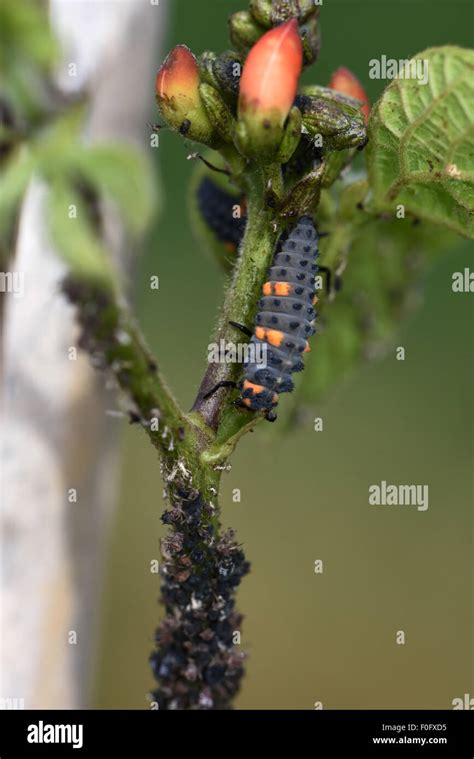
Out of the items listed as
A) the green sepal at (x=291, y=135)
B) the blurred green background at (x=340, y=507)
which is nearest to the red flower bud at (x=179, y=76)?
the green sepal at (x=291, y=135)

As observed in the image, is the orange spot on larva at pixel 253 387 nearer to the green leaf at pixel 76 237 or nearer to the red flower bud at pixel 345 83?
the green leaf at pixel 76 237

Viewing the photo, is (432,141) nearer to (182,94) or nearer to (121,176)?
(182,94)

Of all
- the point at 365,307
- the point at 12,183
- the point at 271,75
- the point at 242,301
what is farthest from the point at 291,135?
the point at 365,307

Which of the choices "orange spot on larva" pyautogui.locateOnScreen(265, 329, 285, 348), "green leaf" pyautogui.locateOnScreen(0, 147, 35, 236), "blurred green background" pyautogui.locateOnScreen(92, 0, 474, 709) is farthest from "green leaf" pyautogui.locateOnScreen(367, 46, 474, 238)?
"blurred green background" pyautogui.locateOnScreen(92, 0, 474, 709)

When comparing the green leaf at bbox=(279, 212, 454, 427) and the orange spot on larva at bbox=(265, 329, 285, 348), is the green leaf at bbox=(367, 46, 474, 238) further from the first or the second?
the green leaf at bbox=(279, 212, 454, 427)

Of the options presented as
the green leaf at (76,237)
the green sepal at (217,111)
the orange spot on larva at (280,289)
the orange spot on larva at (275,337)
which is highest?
the green sepal at (217,111)

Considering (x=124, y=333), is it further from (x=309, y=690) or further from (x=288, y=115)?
(x=309, y=690)

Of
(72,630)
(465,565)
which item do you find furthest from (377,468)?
(72,630)

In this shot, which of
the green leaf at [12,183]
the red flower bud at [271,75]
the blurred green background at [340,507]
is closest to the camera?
the red flower bud at [271,75]
